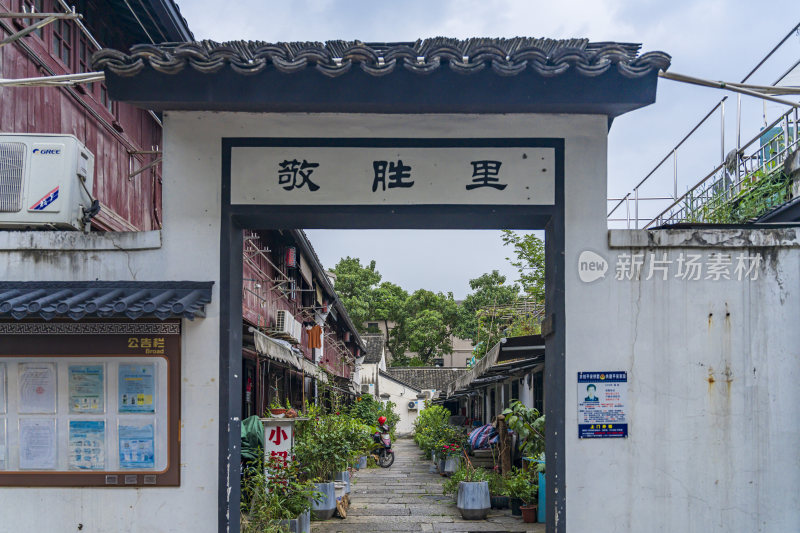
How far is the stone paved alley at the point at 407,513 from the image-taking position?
11.9m

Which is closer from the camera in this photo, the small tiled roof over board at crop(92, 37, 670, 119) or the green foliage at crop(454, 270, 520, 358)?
the small tiled roof over board at crop(92, 37, 670, 119)

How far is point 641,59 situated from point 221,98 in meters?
3.29

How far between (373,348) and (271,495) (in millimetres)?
46804

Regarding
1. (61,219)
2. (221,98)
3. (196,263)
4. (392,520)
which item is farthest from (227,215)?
(392,520)

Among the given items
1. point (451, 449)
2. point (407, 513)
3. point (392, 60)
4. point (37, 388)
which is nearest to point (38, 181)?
point (37, 388)

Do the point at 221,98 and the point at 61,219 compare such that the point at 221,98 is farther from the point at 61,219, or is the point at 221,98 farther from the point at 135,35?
the point at 135,35

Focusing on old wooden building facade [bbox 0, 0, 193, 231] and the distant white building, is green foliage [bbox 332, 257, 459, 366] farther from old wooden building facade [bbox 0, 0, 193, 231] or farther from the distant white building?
old wooden building facade [bbox 0, 0, 193, 231]

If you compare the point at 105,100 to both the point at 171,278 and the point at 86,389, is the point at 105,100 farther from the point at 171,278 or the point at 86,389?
the point at 86,389

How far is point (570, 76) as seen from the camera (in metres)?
5.89

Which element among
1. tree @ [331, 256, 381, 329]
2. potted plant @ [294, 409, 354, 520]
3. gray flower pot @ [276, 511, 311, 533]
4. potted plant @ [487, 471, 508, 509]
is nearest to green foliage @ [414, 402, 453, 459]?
potted plant @ [487, 471, 508, 509]

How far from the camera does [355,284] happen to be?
59312 millimetres

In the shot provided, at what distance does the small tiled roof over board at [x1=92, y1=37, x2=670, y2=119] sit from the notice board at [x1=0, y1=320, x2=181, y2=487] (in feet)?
6.81

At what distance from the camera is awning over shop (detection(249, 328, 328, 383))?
1162 cm

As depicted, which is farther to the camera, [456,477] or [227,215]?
[456,477]
